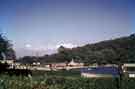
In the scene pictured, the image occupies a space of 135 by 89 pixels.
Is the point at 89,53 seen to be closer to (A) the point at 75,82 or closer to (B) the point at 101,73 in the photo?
(B) the point at 101,73

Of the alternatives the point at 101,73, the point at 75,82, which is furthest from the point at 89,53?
the point at 75,82

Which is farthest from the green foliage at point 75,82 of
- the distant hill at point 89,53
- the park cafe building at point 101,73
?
the distant hill at point 89,53

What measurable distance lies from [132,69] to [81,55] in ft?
375

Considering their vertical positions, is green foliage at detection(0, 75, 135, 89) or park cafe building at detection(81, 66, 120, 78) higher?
park cafe building at detection(81, 66, 120, 78)

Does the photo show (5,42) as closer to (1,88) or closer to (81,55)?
(1,88)

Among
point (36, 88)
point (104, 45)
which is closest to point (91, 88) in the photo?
point (36, 88)

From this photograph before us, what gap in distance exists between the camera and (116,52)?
440 feet

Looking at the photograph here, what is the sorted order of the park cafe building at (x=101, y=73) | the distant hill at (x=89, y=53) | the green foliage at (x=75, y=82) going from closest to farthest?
the green foliage at (x=75, y=82), the park cafe building at (x=101, y=73), the distant hill at (x=89, y=53)

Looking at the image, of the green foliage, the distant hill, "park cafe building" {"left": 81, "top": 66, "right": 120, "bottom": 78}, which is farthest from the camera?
the distant hill

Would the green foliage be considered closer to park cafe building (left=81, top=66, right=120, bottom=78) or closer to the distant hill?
park cafe building (left=81, top=66, right=120, bottom=78)

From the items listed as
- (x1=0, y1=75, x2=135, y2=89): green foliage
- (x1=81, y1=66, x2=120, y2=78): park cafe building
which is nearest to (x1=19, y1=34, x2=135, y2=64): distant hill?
(x1=81, y1=66, x2=120, y2=78): park cafe building

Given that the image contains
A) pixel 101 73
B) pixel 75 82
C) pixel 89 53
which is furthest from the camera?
pixel 89 53

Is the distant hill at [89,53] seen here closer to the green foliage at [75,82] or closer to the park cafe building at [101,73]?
the park cafe building at [101,73]

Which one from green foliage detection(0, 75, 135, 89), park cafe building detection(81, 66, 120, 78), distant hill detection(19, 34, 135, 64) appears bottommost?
green foliage detection(0, 75, 135, 89)
